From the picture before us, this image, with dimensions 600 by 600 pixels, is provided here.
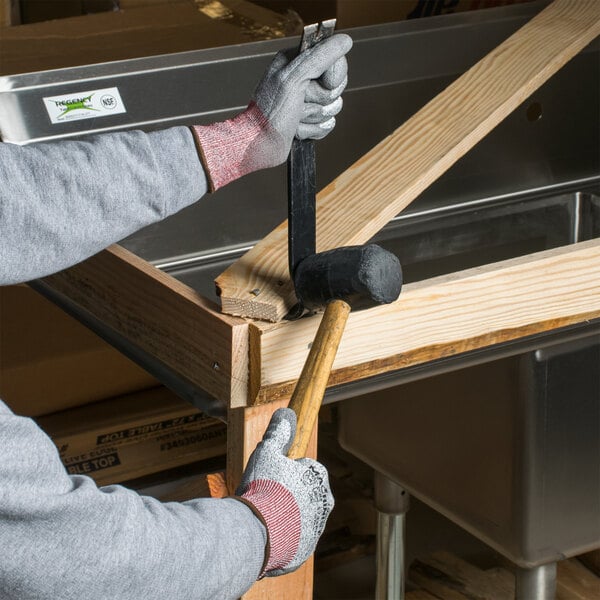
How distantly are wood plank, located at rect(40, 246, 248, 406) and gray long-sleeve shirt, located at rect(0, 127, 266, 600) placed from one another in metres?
0.08

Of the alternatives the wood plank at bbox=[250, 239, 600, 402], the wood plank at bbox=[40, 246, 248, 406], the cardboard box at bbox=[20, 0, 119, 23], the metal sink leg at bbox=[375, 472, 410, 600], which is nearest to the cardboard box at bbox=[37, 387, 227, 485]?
the metal sink leg at bbox=[375, 472, 410, 600]

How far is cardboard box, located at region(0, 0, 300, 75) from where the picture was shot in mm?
1934

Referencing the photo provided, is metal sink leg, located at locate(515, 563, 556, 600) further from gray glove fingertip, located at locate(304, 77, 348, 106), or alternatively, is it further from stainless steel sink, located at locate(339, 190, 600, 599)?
gray glove fingertip, located at locate(304, 77, 348, 106)

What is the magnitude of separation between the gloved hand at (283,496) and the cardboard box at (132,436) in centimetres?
99

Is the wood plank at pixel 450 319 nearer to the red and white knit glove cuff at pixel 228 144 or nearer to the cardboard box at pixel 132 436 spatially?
the red and white knit glove cuff at pixel 228 144

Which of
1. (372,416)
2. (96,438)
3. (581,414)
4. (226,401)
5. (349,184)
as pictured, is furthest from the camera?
(96,438)

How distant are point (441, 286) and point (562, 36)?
2.21ft

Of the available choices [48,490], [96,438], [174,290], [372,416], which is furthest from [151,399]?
[48,490]

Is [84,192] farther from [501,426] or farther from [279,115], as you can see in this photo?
[501,426]

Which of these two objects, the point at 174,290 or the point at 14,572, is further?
the point at 174,290

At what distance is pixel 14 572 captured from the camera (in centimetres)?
89

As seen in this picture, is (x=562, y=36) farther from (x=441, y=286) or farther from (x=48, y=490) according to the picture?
(x=48, y=490)

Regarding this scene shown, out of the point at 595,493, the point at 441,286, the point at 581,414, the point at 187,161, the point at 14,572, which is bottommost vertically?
the point at 595,493

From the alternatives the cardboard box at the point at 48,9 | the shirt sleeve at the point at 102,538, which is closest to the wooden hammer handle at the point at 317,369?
the shirt sleeve at the point at 102,538
